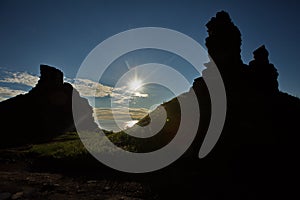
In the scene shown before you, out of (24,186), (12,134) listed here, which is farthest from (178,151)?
(12,134)

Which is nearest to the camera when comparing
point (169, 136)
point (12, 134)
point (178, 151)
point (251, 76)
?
point (178, 151)

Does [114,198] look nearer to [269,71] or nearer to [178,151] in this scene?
[178,151]

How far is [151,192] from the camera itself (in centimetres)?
1134

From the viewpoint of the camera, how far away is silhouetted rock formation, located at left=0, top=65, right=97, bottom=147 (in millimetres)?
61006

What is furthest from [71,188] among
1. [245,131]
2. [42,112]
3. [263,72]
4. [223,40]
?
[42,112]

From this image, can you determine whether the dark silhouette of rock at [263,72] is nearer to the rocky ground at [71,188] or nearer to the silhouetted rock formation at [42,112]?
the rocky ground at [71,188]

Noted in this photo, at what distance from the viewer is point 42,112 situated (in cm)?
6931

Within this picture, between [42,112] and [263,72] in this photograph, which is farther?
[42,112]

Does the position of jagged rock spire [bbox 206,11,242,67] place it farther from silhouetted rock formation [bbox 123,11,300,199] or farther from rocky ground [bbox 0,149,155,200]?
rocky ground [bbox 0,149,155,200]

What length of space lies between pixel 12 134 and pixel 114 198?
6522cm

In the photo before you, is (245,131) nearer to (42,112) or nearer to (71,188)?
(71,188)

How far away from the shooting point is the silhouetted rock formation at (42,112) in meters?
61.0

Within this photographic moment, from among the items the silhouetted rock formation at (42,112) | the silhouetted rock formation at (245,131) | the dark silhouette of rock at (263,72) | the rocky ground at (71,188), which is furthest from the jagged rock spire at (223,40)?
the silhouetted rock formation at (42,112)

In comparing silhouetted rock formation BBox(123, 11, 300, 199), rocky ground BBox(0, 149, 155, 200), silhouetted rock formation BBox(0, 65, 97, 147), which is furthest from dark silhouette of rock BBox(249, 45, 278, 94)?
silhouetted rock formation BBox(0, 65, 97, 147)
